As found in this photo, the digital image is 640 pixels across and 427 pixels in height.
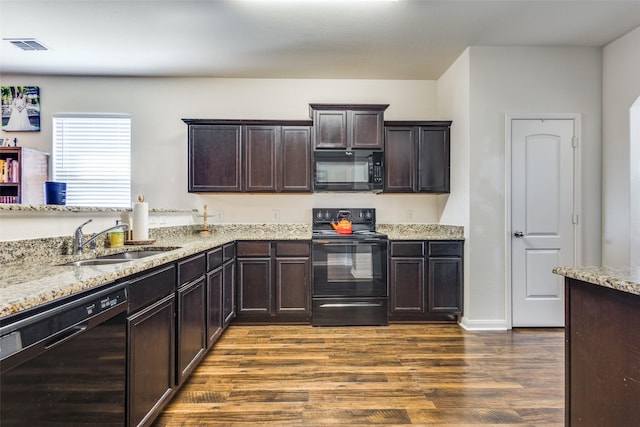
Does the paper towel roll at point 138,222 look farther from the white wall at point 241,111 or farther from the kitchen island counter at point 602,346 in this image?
the kitchen island counter at point 602,346

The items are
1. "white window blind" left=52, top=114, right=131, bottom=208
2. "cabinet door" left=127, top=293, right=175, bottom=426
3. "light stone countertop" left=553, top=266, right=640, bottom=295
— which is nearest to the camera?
"light stone countertop" left=553, top=266, right=640, bottom=295

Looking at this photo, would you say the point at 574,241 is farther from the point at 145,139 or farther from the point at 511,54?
the point at 145,139

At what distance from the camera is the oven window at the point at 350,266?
3.44 metres

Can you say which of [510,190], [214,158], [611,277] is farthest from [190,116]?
[611,277]

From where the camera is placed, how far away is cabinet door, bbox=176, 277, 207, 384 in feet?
6.73

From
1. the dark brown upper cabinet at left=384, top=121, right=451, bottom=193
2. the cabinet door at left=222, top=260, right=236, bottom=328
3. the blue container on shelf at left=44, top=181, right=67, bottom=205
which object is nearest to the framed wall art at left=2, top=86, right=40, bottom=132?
the blue container on shelf at left=44, top=181, right=67, bottom=205

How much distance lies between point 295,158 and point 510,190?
7.26 ft

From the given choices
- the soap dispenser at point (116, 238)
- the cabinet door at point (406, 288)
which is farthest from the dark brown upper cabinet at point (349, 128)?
the soap dispenser at point (116, 238)

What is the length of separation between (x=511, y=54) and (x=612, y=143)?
50.6 inches

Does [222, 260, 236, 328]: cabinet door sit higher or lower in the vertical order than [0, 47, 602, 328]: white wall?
lower

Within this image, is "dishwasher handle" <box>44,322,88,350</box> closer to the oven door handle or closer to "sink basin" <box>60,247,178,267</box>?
"sink basin" <box>60,247,178,267</box>

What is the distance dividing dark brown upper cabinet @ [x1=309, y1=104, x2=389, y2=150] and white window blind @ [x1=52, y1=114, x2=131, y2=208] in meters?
2.37

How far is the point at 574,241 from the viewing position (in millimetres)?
3299

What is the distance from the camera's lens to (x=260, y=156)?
369 cm
